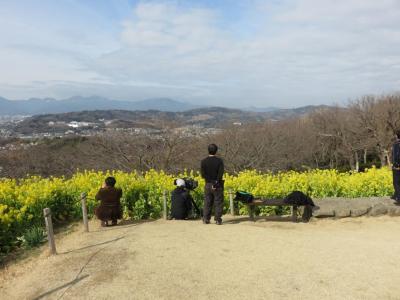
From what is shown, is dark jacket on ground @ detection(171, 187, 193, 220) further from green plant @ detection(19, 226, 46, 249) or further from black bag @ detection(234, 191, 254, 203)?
green plant @ detection(19, 226, 46, 249)

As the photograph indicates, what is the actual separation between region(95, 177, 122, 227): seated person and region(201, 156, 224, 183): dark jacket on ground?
2064 mm

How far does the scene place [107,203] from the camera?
8359 mm

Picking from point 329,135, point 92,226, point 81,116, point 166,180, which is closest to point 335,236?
Answer: point 166,180

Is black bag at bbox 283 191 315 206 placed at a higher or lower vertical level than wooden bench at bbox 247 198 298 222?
higher

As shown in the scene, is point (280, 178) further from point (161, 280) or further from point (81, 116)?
point (81, 116)

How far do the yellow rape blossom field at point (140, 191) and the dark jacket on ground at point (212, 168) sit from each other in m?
1.51

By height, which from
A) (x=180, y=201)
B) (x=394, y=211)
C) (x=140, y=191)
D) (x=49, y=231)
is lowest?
(x=394, y=211)

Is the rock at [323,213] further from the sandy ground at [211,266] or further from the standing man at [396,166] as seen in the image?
the standing man at [396,166]

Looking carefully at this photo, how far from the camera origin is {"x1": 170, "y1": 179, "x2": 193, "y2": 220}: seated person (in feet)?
29.5

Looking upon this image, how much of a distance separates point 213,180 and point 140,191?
2382 millimetres

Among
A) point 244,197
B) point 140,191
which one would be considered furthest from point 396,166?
point 140,191

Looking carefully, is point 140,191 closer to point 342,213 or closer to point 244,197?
point 244,197

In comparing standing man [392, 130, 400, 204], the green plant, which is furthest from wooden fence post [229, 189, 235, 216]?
the green plant

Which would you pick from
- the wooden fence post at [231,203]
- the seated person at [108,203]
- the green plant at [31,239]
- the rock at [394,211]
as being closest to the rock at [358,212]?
the rock at [394,211]
